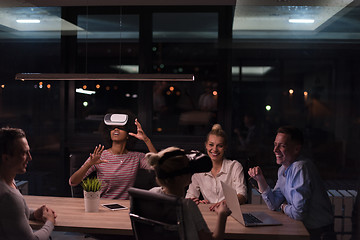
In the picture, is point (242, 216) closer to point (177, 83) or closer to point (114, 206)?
point (114, 206)

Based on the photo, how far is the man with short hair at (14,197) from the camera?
7.34 feet

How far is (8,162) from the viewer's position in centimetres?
244

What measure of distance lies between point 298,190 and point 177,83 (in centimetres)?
276

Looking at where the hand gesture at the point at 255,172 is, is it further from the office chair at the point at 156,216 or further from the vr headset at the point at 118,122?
the vr headset at the point at 118,122

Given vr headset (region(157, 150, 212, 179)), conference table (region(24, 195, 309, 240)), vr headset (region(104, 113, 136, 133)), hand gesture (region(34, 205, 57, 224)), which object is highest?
vr headset (region(104, 113, 136, 133))

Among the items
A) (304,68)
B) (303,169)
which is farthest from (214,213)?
(304,68)

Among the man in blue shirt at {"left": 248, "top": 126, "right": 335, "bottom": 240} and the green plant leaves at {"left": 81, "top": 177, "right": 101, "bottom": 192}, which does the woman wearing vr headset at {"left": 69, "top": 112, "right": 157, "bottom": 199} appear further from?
the man in blue shirt at {"left": 248, "top": 126, "right": 335, "bottom": 240}

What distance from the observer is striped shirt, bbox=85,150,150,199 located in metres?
3.73

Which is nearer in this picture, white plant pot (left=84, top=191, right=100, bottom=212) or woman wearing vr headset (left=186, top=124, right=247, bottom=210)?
white plant pot (left=84, top=191, right=100, bottom=212)

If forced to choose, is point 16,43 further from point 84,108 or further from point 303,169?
point 303,169

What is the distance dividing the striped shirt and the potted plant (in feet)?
2.18

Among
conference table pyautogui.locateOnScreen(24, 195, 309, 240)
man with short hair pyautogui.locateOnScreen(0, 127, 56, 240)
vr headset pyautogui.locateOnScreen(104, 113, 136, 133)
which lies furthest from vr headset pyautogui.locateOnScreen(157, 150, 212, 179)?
vr headset pyautogui.locateOnScreen(104, 113, 136, 133)

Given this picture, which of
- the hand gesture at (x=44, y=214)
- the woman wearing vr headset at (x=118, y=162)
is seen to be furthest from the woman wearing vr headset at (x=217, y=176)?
the hand gesture at (x=44, y=214)

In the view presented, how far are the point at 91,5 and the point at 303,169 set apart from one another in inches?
132
